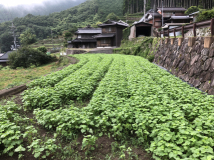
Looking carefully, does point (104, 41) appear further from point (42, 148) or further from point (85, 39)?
point (42, 148)

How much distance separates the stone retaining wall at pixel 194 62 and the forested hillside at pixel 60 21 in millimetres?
79956

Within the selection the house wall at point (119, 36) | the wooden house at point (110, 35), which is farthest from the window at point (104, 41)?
the house wall at point (119, 36)

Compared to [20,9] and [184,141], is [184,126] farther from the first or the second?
[20,9]

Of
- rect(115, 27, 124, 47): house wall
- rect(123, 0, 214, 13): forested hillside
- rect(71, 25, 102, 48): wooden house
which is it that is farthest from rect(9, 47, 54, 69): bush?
rect(123, 0, 214, 13): forested hillside

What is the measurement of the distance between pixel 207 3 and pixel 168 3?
70.8 feet

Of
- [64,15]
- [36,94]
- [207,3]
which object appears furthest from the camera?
[64,15]

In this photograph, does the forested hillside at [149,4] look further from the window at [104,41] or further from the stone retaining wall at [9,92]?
the stone retaining wall at [9,92]

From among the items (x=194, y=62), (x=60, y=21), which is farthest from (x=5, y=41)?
(x=194, y=62)

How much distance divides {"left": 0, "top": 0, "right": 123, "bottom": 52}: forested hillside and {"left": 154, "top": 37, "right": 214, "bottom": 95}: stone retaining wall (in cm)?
7996

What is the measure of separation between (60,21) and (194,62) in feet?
370

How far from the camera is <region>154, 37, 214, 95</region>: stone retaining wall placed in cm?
858

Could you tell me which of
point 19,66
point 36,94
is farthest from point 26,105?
point 19,66

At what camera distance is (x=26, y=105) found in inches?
246

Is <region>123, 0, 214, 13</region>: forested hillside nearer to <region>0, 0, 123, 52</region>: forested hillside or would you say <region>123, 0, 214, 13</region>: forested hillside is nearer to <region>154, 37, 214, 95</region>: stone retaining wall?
<region>0, 0, 123, 52</region>: forested hillside
